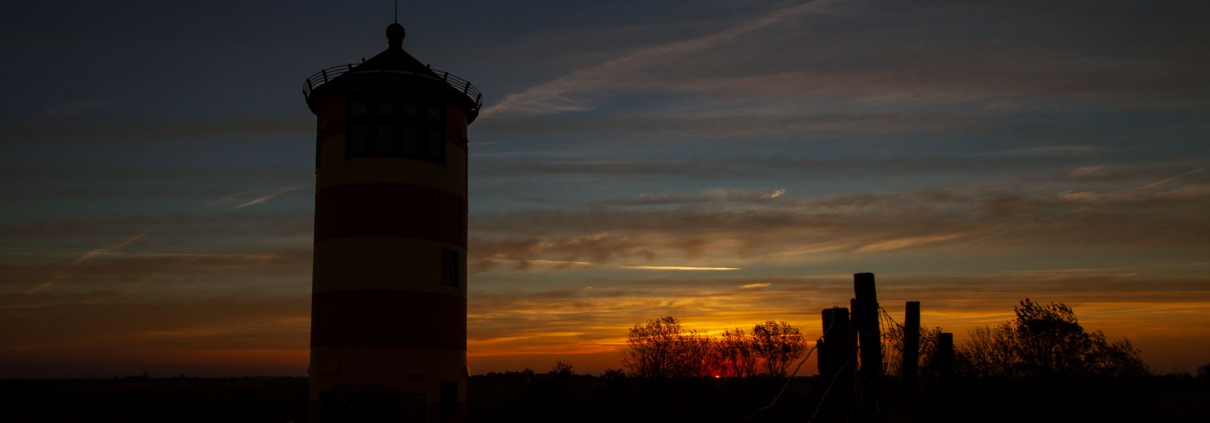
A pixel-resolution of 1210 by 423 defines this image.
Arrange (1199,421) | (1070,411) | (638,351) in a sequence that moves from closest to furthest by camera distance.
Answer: (1070,411) < (1199,421) < (638,351)

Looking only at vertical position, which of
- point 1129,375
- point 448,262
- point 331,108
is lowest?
point 1129,375

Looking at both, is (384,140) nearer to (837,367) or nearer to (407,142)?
(407,142)

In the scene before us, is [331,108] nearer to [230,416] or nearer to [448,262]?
[448,262]

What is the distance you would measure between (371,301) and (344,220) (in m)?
2.51

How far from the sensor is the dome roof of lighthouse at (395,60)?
952 inches

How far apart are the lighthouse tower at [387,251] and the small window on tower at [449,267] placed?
3 centimetres

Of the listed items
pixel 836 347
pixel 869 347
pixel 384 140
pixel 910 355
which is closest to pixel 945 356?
pixel 910 355

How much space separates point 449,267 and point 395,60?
6.44 metres

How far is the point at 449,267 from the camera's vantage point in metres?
24.5

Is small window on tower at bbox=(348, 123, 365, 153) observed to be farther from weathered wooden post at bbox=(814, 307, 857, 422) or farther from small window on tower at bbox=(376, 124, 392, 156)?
weathered wooden post at bbox=(814, 307, 857, 422)

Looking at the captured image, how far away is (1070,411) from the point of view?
1283 inches

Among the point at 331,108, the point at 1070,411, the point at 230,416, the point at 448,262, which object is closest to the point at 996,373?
the point at 1070,411

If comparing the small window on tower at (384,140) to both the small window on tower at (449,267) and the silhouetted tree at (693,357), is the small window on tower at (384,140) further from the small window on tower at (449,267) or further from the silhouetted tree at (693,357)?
the silhouetted tree at (693,357)

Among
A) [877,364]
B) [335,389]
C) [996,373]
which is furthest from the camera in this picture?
[996,373]
